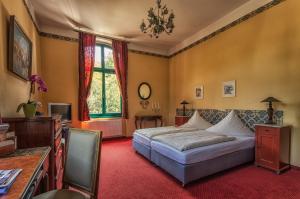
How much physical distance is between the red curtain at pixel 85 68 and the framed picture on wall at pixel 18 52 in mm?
2020

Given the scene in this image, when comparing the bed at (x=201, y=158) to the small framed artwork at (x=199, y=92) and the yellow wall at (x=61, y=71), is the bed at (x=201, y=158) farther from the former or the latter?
the yellow wall at (x=61, y=71)

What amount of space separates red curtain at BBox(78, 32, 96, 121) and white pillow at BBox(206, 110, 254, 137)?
370cm

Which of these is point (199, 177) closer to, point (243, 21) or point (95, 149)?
point (95, 149)

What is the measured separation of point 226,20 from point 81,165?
179 inches

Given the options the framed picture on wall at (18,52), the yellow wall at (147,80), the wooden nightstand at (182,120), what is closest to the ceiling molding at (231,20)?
the yellow wall at (147,80)

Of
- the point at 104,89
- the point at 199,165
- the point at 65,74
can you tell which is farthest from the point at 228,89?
the point at 65,74

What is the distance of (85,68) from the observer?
4.97 m

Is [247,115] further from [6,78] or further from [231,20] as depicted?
[6,78]

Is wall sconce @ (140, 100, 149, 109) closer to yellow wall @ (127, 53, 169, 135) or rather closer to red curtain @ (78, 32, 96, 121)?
yellow wall @ (127, 53, 169, 135)

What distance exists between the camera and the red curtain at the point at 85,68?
4883mm

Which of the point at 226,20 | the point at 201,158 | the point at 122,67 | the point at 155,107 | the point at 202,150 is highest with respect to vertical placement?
the point at 226,20

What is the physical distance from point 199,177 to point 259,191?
802 mm

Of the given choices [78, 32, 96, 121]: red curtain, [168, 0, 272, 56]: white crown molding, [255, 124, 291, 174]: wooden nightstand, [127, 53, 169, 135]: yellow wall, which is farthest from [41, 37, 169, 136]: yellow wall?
[255, 124, 291, 174]: wooden nightstand

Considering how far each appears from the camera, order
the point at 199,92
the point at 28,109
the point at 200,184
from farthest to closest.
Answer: the point at 199,92, the point at 200,184, the point at 28,109
